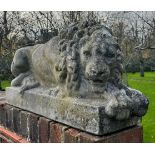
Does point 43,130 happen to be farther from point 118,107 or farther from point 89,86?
point 118,107

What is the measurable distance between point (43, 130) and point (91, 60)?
107 centimetres

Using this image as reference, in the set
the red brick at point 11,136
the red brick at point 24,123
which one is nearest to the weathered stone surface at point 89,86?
the red brick at point 24,123

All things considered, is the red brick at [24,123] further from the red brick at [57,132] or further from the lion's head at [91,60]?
the lion's head at [91,60]

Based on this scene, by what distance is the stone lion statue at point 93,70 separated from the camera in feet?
9.44

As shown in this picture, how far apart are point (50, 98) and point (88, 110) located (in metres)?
0.68

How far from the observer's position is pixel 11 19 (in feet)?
61.4

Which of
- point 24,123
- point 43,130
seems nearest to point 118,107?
point 43,130

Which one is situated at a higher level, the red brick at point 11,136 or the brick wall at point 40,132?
the brick wall at point 40,132

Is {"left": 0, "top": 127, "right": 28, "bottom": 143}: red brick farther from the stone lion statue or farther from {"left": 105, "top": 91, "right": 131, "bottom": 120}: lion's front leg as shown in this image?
{"left": 105, "top": 91, "right": 131, "bottom": 120}: lion's front leg

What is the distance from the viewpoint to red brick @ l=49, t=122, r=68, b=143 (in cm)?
320

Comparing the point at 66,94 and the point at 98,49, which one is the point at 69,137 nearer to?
the point at 66,94

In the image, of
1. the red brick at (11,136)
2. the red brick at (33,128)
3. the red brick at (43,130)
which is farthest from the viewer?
the red brick at (11,136)

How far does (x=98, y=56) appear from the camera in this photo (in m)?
2.96

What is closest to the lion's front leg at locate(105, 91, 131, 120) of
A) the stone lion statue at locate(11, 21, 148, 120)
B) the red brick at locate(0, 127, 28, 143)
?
the stone lion statue at locate(11, 21, 148, 120)
